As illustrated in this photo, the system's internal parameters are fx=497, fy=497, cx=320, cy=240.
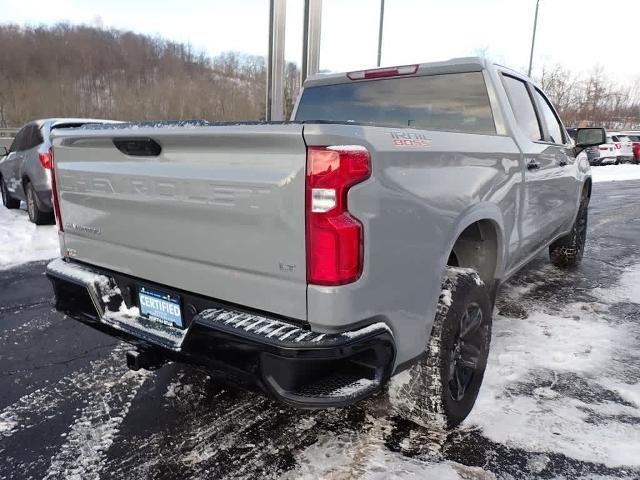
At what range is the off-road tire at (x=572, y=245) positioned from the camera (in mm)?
5547

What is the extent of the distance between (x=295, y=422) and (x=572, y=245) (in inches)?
170

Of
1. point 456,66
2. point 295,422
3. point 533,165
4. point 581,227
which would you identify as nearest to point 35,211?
point 295,422

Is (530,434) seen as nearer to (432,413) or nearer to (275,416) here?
(432,413)

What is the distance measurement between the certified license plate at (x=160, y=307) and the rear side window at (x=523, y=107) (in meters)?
2.61

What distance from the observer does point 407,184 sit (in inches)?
77.8

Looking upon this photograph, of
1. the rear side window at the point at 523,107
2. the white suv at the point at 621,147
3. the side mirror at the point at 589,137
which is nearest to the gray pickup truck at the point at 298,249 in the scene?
the rear side window at the point at 523,107

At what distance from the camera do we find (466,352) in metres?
2.65

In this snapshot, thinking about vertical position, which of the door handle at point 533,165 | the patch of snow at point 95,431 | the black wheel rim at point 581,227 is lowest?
the patch of snow at point 95,431

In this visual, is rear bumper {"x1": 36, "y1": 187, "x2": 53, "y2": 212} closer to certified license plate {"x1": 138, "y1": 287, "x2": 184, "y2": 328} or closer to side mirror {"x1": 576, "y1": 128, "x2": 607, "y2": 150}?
certified license plate {"x1": 138, "y1": 287, "x2": 184, "y2": 328}

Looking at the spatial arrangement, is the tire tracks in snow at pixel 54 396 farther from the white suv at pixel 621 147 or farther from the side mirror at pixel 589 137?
the white suv at pixel 621 147

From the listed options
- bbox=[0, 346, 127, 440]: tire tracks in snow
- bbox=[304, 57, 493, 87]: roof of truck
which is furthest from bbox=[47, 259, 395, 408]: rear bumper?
bbox=[304, 57, 493, 87]: roof of truck

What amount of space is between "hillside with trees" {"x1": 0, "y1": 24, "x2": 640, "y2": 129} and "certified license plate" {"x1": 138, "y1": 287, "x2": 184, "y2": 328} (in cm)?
2340

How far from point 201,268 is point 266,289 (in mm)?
383

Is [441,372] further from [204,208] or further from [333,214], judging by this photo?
[204,208]
